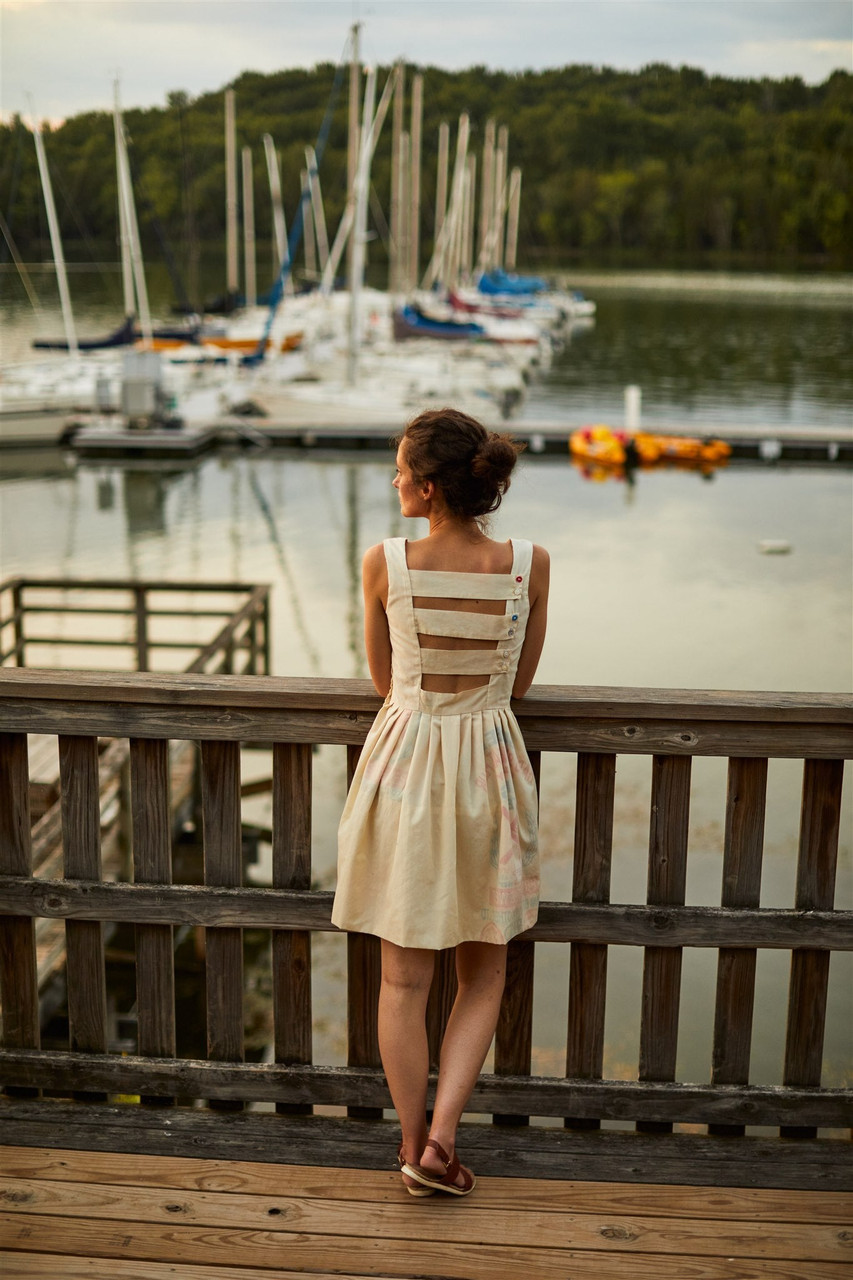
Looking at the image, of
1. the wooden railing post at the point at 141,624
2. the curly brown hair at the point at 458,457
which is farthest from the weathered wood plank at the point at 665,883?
the wooden railing post at the point at 141,624

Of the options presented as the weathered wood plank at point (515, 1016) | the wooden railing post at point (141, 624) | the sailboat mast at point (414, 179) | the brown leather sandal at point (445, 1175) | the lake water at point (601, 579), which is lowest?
the lake water at point (601, 579)

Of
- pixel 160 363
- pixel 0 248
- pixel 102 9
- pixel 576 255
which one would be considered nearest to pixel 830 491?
pixel 160 363

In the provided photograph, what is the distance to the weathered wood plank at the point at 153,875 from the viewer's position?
2.18m

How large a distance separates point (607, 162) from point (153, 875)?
117917 mm

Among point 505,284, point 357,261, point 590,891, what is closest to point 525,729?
point 590,891

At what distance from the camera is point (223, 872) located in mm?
2180

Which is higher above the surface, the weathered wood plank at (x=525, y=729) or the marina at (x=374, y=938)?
the weathered wood plank at (x=525, y=729)

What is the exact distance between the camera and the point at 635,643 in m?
13.1

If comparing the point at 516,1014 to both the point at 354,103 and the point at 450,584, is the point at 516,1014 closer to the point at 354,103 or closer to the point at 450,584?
the point at 450,584

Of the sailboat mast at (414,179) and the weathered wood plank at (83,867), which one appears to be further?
the sailboat mast at (414,179)

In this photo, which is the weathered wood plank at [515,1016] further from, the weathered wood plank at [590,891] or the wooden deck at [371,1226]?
the wooden deck at [371,1226]

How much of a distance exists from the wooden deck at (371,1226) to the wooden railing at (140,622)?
13.8 feet

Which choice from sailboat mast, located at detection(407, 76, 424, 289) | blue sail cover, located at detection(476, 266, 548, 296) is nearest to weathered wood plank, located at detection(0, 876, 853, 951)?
sailboat mast, located at detection(407, 76, 424, 289)

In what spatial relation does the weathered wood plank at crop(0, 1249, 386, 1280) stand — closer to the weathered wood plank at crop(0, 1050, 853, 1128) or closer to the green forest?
the weathered wood plank at crop(0, 1050, 853, 1128)
